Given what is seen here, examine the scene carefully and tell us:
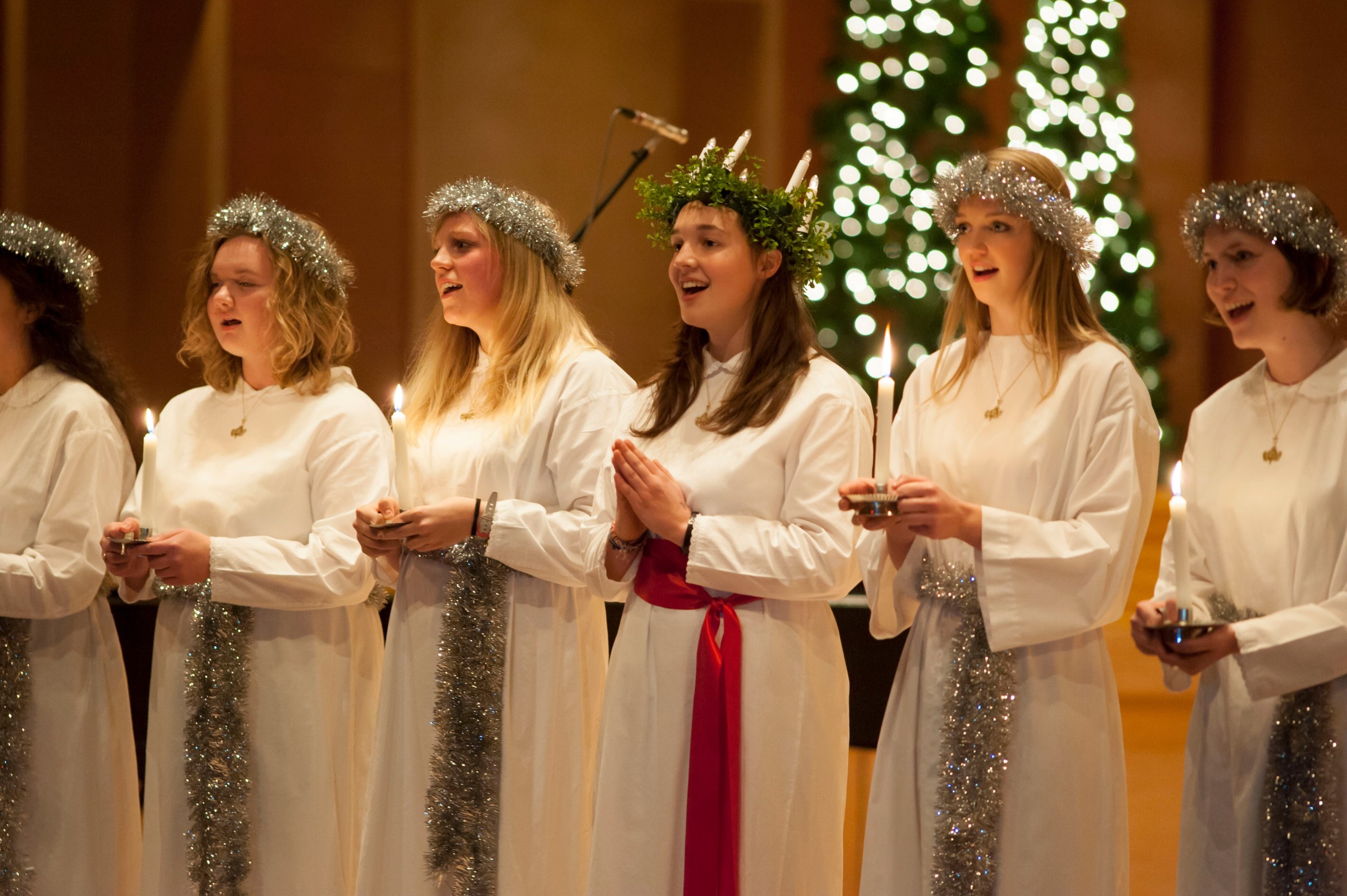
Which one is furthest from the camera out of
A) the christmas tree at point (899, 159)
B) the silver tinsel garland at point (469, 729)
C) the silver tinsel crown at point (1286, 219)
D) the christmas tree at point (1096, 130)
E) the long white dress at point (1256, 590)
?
the christmas tree at point (1096, 130)

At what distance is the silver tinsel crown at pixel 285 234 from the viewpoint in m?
3.73

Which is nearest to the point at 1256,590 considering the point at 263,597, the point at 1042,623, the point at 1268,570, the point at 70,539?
the point at 1268,570

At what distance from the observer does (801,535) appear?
2.84 meters

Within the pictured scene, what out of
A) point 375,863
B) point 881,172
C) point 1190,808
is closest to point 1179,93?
point 881,172

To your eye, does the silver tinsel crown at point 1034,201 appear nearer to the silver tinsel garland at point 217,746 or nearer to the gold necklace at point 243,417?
the gold necklace at point 243,417

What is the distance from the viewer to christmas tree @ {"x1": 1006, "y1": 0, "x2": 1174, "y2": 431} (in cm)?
641

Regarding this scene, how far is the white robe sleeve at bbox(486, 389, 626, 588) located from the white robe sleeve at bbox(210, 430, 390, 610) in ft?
1.56

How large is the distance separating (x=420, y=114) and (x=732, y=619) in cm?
481

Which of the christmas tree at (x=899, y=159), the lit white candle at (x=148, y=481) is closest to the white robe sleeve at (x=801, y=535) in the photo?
the lit white candle at (x=148, y=481)

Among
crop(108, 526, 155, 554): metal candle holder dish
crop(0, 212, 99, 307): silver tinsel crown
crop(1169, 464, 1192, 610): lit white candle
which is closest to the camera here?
crop(1169, 464, 1192, 610): lit white candle

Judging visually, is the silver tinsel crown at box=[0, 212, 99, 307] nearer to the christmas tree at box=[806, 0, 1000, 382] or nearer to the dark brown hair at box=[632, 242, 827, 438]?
the dark brown hair at box=[632, 242, 827, 438]

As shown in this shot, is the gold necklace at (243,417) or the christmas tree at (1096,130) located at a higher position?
the christmas tree at (1096,130)

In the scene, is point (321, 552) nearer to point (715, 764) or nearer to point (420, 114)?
point (715, 764)

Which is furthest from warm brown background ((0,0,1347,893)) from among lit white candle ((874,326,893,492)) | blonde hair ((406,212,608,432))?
lit white candle ((874,326,893,492))
